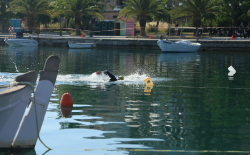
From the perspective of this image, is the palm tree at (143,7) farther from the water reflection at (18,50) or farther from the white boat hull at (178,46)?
the water reflection at (18,50)

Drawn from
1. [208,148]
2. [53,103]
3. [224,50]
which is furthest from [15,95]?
[224,50]

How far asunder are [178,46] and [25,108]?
30128 millimetres

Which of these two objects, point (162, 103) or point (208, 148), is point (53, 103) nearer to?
point (162, 103)

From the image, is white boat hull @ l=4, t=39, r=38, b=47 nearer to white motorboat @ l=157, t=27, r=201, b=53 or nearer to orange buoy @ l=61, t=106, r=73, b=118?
white motorboat @ l=157, t=27, r=201, b=53

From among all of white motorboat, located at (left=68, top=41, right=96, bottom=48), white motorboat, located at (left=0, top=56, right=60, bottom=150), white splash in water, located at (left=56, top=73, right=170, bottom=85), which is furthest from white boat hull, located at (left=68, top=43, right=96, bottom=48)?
white motorboat, located at (left=0, top=56, right=60, bottom=150)

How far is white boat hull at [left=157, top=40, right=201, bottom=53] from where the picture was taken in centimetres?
3522

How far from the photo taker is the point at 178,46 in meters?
35.5

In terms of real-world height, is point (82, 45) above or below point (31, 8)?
below

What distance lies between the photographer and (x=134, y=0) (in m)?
42.8

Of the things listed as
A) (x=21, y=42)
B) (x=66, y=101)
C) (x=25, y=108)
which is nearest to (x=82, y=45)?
(x=21, y=42)

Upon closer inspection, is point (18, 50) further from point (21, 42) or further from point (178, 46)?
point (178, 46)

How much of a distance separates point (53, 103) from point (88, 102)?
1032 mm

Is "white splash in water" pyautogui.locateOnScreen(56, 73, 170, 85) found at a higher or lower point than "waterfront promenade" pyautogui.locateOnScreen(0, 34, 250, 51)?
lower

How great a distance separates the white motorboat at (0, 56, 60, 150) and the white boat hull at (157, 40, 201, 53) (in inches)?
1147
